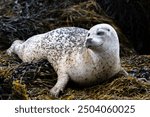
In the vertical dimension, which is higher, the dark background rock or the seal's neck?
the seal's neck

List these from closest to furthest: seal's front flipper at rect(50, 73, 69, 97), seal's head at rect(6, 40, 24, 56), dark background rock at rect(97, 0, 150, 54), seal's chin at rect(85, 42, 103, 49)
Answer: seal's chin at rect(85, 42, 103, 49) → seal's front flipper at rect(50, 73, 69, 97) → seal's head at rect(6, 40, 24, 56) → dark background rock at rect(97, 0, 150, 54)

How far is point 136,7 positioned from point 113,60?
7.31ft

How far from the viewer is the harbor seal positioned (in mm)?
7113

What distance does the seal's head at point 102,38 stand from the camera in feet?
22.9

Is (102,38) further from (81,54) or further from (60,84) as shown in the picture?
(60,84)

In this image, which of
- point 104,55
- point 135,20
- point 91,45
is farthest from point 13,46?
point 91,45

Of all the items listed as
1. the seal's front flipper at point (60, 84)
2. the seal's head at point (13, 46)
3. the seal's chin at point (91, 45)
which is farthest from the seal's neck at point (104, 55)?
the seal's head at point (13, 46)

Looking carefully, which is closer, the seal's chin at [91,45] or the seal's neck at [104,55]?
the seal's chin at [91,45]

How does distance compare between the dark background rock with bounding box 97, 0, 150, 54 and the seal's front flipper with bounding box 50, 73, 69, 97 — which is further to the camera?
the dark background rock with bounding box 97, 0, 150, 54

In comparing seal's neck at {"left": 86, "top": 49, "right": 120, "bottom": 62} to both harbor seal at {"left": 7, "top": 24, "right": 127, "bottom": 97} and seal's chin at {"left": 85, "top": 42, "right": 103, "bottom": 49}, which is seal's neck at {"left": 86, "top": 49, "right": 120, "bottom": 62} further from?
seal's chin at {"left": 85, "top": 42, "right": 103, "bottom": 49}

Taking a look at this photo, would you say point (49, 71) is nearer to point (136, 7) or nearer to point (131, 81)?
point (131, 81)

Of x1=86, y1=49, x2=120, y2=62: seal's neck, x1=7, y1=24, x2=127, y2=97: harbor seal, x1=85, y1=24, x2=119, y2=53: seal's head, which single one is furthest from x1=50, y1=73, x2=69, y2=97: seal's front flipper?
x1=85, y1=24, x2=119, y2=53: seal's head

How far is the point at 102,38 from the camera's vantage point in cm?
Answer: 708

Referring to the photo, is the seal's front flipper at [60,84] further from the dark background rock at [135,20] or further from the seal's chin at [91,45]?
the dark background rock at [135,20]
